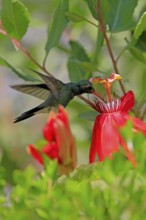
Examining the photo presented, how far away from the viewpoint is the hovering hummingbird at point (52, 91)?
1107 mm

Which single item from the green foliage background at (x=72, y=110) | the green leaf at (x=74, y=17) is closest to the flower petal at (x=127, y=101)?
the green foliage background at (x=72, y=110)

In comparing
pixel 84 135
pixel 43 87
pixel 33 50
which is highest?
pixel 43 87

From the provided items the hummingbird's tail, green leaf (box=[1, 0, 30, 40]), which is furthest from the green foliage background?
the hummingbird's tail

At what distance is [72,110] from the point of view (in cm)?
153

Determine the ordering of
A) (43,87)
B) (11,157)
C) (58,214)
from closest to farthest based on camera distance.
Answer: (58,214) < (43,87) < (11,157)

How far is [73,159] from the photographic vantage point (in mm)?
1007

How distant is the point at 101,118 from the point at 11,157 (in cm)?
56

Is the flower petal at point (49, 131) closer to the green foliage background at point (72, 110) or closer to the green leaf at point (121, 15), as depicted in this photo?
the green foliage background at point (72, 110)

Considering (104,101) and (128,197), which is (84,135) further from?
(128,197)

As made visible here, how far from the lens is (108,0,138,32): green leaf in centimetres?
120

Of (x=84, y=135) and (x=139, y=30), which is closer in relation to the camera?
(x=139, y=30)

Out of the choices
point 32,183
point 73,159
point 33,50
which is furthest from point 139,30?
point 33,50

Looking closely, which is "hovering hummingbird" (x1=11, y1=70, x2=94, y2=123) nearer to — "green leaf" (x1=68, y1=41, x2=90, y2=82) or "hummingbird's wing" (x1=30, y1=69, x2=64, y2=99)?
"hummingbird's wing" (x1=30, y1=69, x2=64, y2=99)

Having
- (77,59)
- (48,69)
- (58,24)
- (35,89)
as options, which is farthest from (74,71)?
(48,69)
